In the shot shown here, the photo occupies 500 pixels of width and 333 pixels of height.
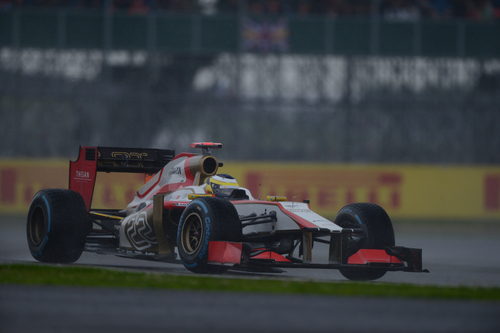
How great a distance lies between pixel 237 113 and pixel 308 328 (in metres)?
25.2

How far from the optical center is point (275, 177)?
30.5 m

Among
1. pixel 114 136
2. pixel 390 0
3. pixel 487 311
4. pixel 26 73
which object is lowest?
pixel 487 311

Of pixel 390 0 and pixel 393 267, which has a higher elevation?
pixel 390 0

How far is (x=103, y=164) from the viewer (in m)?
15.3

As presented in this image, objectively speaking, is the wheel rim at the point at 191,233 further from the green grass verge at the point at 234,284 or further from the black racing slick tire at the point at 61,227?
the black racing slick tire at the point at 61,227

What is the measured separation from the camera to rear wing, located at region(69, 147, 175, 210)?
49.9ft

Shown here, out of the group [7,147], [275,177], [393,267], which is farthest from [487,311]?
[7,147]

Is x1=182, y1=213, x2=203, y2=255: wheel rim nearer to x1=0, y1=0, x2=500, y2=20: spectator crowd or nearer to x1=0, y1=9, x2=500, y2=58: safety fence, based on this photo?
x1=0, y1=9, x2=500, y2=58: safety fence

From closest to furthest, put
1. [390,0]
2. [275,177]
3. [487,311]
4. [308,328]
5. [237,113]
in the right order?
[308,328], [487,311], [275,177], [237,113], [390,0]

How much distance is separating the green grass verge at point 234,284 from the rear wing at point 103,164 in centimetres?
340

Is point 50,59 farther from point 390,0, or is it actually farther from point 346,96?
point 390,0

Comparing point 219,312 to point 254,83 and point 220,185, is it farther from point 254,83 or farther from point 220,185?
point 254,83

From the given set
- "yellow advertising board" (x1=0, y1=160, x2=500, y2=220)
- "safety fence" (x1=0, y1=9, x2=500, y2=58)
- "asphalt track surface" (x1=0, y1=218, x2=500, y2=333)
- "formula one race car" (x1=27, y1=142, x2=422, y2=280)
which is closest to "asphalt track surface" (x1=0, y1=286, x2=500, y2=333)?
"asphalt track surface" (x1=0, y1=218, x2=500, y2=333)

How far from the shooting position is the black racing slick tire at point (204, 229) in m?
11.8
